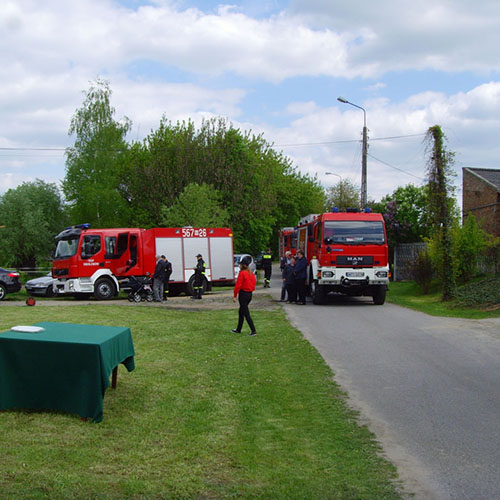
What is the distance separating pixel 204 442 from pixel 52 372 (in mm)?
1838

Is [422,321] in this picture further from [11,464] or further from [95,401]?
[11,464]

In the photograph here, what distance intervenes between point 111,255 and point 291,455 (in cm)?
1975

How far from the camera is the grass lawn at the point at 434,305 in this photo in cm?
1780

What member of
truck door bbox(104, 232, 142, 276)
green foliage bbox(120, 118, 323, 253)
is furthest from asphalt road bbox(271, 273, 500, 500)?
green foliage bbox(120, 118, 323, 253)

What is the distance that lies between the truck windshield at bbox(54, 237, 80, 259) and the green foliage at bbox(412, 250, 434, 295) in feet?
45.3

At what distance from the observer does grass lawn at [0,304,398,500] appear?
15.6ft

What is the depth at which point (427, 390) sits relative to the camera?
8.38 meters

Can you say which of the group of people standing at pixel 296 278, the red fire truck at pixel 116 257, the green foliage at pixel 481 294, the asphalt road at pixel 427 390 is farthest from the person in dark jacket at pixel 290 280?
the green foliage at pixel 481 294

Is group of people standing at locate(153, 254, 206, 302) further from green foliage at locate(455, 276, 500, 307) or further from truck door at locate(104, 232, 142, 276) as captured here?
green foliage at locate(455, 276, 500, 307)

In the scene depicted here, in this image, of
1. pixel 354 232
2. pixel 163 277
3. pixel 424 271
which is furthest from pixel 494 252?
pixel 163 277

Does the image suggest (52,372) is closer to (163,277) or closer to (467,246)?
(163,277)

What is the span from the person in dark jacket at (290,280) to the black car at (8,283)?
10.6m

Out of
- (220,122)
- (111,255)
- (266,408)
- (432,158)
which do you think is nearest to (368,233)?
(432,158)

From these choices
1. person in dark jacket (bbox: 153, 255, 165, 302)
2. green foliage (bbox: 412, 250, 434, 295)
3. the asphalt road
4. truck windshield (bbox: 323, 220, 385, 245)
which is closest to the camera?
the asphalt road
